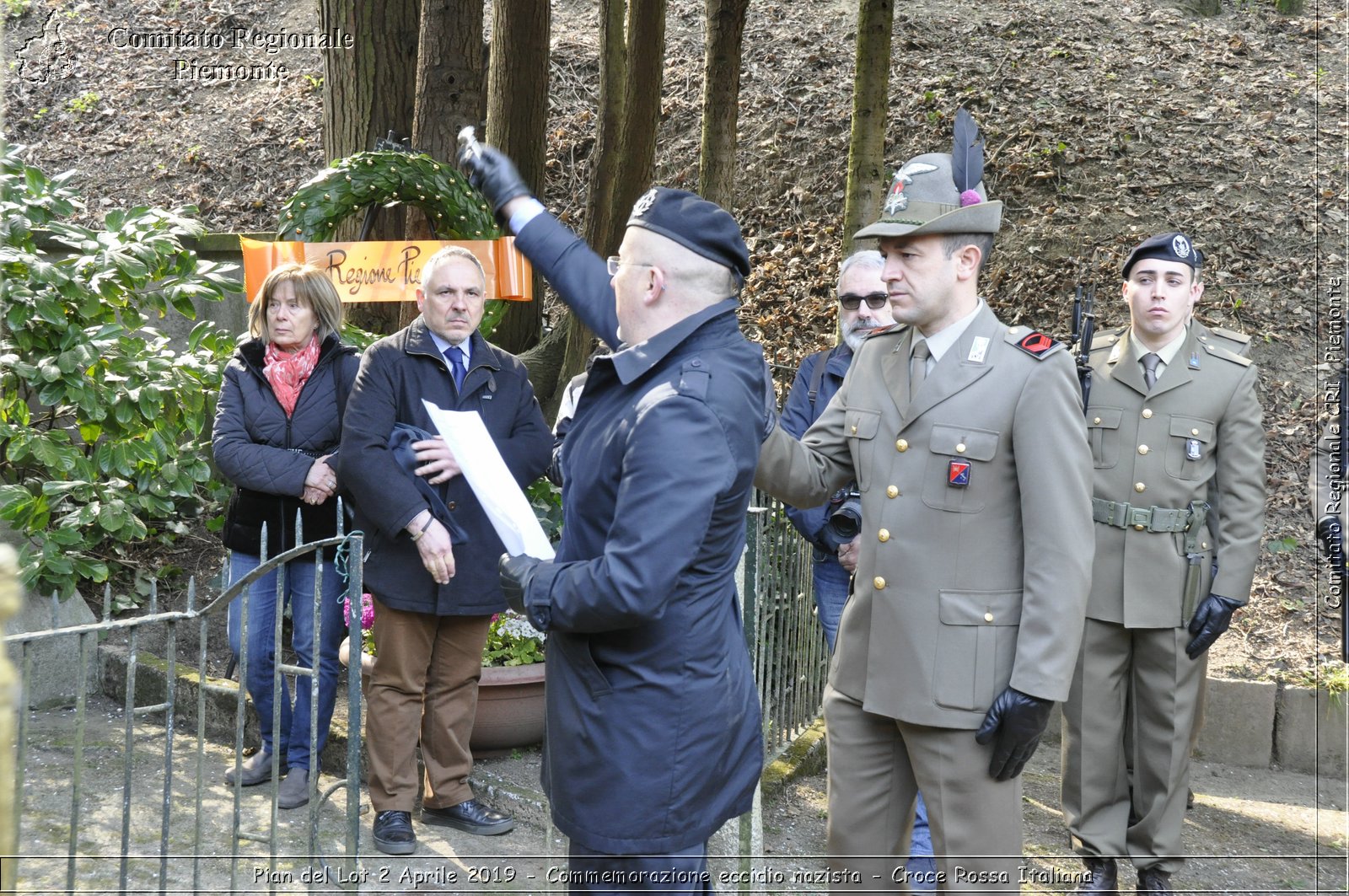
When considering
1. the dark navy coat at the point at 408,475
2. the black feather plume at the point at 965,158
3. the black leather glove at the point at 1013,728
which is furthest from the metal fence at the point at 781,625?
the black feather plume at the point at 965,158

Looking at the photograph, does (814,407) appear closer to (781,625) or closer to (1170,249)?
(781,625)

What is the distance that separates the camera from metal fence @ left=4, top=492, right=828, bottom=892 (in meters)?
3.09

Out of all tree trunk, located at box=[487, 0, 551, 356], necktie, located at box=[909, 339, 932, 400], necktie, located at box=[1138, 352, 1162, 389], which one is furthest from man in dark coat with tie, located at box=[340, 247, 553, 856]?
tree trunk, located at box=[487, 0, 551, 356]

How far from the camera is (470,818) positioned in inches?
170

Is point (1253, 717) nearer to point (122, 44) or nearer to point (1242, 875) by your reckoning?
point (1242, 875)

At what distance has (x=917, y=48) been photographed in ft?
42.5

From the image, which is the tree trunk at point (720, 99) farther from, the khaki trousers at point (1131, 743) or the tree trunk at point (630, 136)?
the khaki trousers at point (1131, 743)

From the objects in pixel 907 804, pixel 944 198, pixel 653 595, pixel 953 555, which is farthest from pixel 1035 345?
pixel 653 595

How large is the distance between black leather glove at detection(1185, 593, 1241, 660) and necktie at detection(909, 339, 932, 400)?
1.87m

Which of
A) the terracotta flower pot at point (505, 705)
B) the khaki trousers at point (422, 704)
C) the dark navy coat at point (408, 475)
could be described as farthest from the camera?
the terracotta flower pot at point (505, 705)

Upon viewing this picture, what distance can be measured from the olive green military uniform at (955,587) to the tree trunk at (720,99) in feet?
19.2

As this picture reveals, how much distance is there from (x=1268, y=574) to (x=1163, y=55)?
737cm

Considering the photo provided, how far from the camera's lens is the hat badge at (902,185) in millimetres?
2984

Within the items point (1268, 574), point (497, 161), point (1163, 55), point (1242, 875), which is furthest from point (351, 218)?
point (1163, 55)
